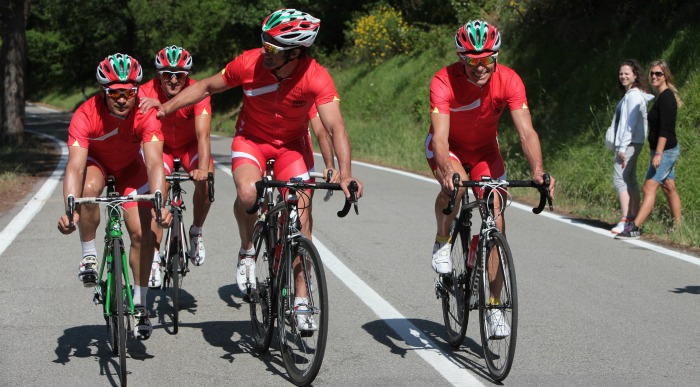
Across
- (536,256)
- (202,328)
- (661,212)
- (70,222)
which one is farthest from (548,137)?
(70,222)

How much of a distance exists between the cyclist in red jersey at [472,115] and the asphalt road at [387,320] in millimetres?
767

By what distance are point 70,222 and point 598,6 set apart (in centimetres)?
1965

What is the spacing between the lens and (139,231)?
6.84 metres

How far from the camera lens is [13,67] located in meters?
28.2

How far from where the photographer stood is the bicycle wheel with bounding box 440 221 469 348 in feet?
22.1

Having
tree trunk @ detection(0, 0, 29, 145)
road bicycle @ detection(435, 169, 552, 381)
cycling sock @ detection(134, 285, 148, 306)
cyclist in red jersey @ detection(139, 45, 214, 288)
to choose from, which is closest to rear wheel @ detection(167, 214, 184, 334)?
cyclist in red jersey @ detection(139, 45, 214, 288)

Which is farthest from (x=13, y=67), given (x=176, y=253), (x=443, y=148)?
(x=443, y=148)

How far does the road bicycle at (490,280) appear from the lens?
Result: 592 cm

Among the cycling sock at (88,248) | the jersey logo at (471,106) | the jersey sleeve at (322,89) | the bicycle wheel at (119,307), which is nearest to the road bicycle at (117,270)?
the bicycle wheel at (119,307)

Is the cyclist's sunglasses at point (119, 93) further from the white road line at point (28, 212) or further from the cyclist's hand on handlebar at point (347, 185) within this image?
the white road line at point (28, 212)

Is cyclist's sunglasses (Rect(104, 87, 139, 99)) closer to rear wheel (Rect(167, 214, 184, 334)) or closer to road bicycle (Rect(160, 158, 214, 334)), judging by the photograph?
road bicycle (Rect(160, 158, 214, 334))

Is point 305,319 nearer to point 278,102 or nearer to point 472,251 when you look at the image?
point 472,251

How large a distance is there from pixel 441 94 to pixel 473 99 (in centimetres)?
28

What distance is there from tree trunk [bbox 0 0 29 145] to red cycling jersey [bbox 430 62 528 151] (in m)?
22.8
